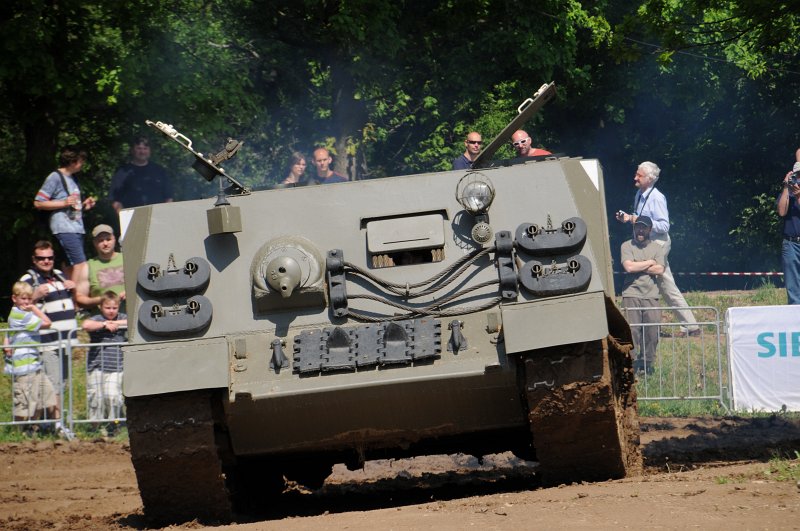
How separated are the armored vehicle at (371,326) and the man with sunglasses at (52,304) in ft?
16.3

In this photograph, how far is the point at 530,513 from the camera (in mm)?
7422

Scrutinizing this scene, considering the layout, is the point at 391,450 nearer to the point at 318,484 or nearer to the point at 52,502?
the point at 318,484

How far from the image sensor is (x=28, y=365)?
13.9 meters

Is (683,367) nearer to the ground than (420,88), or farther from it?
nearer to the ground

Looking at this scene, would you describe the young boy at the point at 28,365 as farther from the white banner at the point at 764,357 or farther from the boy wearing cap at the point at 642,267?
the white banner at the point at 764,357

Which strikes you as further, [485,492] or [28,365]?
[28,365]

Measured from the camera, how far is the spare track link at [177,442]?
8273 mm

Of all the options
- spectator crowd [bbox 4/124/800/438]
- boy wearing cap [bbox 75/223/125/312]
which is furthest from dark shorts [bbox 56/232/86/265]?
boy wearing cap [bbox 75/223/125/312]

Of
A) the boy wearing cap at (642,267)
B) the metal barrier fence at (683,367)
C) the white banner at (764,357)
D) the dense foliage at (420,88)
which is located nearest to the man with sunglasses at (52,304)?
the dense foliage at (420,88)

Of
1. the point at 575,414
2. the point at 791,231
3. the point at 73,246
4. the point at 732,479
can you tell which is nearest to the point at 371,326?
the point at 575,414

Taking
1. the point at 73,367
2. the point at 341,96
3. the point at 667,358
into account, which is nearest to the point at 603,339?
the point at 667,358

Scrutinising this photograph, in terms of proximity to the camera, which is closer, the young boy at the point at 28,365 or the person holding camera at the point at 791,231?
the young boy at the point at 28,365

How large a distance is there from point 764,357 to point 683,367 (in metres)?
0.98

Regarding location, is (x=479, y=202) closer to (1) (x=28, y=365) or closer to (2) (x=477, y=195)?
(2) (x=477, y=195)
